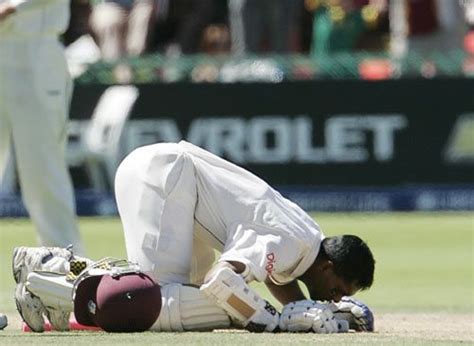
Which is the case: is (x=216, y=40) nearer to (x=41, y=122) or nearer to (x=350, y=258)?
(x=41, y=122)

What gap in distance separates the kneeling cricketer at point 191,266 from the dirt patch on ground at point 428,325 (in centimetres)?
27

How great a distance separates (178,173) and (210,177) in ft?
0.49

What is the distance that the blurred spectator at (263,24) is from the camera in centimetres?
1634

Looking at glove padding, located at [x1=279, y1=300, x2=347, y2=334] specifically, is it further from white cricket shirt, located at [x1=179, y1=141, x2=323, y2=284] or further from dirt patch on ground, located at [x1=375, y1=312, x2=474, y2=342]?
dirt patch on ground, located at [x1=375, y1=312, x2=474, y2=342]

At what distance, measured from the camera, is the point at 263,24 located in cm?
1661

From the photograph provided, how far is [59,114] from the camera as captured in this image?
10.2 metres

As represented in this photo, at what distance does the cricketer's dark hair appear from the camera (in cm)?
727

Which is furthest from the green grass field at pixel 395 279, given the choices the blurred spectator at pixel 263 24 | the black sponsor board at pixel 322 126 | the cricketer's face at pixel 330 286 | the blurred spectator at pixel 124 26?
the blurred spectator at pixel 124 26

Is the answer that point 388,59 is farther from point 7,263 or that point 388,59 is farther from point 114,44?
point 7,263

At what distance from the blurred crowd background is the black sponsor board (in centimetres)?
19

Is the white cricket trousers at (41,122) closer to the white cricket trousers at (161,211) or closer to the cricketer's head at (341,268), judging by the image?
the white cricket trousers at (161,211)

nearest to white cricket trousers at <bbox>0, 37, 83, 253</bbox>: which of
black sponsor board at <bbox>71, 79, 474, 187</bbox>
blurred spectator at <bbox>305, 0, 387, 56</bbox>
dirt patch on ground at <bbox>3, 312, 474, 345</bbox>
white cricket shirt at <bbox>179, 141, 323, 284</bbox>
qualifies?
dirt patch on ground at <bbox>3, 312, 474, 345</bbox>

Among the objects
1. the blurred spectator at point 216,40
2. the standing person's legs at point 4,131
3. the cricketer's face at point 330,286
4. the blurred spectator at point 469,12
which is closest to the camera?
the cricketer's face at point 330,286

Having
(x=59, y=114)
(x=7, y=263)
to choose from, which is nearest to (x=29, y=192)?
(x=59, y=114)
